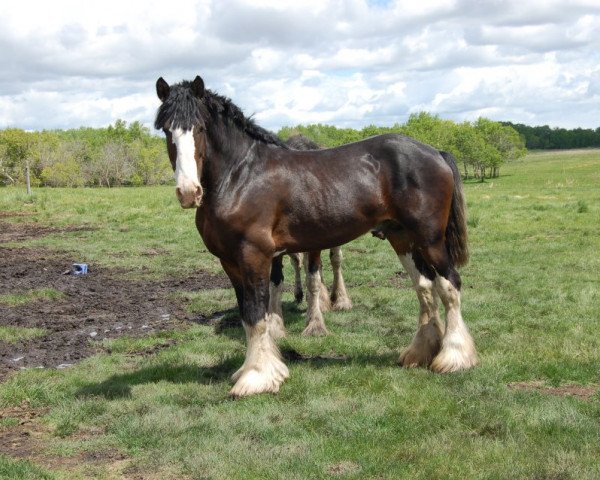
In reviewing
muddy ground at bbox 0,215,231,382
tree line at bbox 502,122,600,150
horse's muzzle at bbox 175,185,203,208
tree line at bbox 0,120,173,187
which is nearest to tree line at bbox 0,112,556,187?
tree line at bbox 0,120,173,187

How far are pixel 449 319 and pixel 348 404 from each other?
4.96 feet

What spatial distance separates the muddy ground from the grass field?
0.48m

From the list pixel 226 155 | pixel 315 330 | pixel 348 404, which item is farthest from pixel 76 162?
pixel 348 404

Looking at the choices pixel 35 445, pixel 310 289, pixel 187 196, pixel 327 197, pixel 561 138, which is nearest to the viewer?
pixel 35 445

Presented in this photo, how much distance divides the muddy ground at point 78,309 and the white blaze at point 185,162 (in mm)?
2883

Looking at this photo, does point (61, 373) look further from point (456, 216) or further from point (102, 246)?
point (102, 246)

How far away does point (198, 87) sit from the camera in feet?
18.5

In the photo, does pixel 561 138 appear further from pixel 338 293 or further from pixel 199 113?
pixel 199 113

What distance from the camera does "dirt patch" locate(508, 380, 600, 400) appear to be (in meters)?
5.39

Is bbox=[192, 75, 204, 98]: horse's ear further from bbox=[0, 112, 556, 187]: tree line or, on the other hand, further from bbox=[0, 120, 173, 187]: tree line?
bbox=[0, 120, 173, 187]: tree line

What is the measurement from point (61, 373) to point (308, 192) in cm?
308

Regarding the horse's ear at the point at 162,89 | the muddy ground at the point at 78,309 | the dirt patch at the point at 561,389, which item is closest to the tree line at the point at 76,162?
the muddy ground at the point at 78,309

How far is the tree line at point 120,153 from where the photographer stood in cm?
6681

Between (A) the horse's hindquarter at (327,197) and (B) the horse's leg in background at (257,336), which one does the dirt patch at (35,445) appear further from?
Answer: (A) the horse's hindquarter at (327,197)
